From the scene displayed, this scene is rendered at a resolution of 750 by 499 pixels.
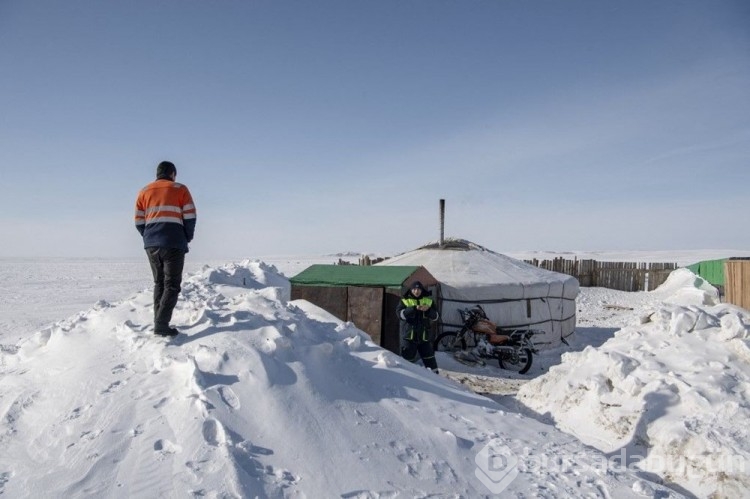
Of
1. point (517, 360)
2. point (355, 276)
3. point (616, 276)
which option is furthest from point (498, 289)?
point (616, 276)

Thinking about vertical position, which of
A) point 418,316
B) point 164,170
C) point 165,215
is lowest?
point 418,316

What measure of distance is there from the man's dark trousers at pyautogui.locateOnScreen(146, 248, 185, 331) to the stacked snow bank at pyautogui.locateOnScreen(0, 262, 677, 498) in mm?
207

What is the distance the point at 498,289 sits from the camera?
10031 mm

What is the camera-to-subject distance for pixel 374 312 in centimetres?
771

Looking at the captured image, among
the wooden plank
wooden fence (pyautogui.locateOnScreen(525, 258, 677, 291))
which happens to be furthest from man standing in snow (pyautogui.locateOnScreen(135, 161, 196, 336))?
wooden fence (pyautogui.locateOnScreen(525, 258, 677, 291))

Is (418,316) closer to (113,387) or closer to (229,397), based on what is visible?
(229,397)

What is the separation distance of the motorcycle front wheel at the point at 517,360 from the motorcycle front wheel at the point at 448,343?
854mm

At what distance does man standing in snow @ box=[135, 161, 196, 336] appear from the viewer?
3969 mm

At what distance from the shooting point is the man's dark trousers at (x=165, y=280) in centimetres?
392

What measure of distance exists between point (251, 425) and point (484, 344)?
632 cm

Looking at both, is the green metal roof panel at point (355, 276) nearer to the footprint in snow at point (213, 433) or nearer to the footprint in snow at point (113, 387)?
the footprint in snow at point (113, 387)

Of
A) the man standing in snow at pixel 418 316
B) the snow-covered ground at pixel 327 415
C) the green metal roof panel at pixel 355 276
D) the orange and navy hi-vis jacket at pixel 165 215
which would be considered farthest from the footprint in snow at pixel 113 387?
the green metal roof panel at pixel 355 276

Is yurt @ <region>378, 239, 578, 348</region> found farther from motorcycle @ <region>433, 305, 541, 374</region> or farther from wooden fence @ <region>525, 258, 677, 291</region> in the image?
wooden fence @ <region>525, 258, 677, 291</region>

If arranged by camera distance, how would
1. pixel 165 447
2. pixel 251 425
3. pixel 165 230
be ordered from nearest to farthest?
1. pixel 165 447
2. pixel 251 425
3. pixel 165 230
